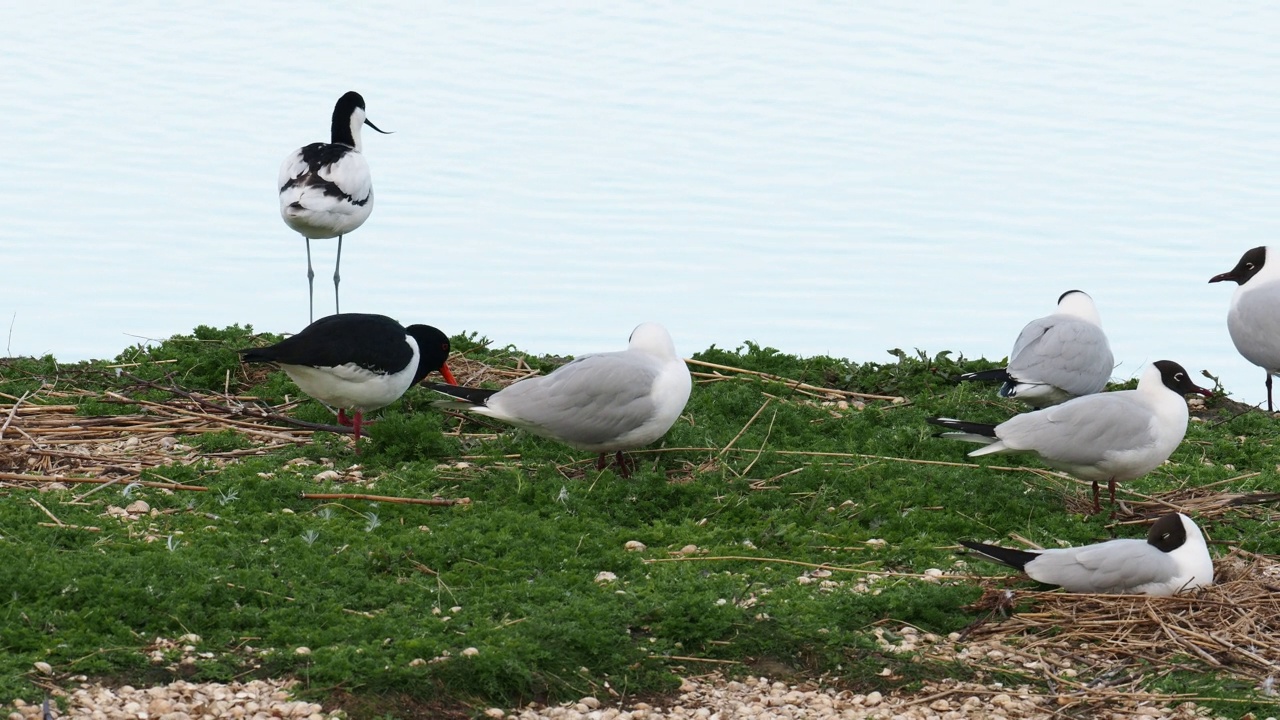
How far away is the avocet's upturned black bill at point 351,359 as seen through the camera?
27.9 ft

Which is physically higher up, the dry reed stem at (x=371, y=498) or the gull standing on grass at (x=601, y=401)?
the gull standing on grass at (x=601, y=401)

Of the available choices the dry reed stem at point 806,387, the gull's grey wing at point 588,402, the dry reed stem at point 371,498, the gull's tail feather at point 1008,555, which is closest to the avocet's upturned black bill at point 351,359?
the gull's grey wing at point 588,402

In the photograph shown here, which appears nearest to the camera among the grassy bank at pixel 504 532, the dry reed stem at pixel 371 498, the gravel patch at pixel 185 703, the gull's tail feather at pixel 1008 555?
the gravel patch at pixel 185 703

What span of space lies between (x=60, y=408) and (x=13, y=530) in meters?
2.76

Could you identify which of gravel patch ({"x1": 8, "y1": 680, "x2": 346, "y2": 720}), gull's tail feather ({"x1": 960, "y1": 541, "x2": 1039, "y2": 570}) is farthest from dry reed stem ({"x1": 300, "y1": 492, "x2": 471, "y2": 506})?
gull's tail feather ({"x1": 960, "y1": 541, "x2": 1039, "y2": 570})

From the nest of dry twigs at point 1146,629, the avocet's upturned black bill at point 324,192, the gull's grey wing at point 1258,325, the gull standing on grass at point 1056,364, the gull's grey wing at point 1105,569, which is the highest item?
the avocet's upturned black bill at point 324,192

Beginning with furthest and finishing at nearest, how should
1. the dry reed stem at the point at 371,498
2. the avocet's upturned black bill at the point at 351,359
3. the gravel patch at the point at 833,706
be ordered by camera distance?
1. the avocet's upturned black bill at the point at 351,359
2. the dry reed stem at the point at 371,498
3. the gravel patch at the point at 833,706

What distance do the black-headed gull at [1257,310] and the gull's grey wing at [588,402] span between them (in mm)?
6144

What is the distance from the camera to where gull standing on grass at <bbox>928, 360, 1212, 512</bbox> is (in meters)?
7.87

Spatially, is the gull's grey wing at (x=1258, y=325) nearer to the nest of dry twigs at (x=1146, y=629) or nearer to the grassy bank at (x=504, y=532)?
the grassy bank at (x=504, y=532)

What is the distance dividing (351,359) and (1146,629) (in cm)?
459

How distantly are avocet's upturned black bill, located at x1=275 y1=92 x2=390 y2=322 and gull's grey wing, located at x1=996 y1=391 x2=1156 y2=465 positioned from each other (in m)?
6.40

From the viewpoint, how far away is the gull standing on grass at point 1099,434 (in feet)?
25.8

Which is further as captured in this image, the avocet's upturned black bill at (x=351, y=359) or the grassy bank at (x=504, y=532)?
the avocet's upturned black bill at (x=351, y=359)
